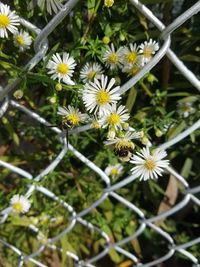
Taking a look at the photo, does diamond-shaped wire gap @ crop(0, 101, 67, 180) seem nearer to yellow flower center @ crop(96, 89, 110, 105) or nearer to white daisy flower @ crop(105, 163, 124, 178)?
white daisy flower @ crop(105, 163, 124, 178)

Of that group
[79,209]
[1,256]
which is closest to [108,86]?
[79,209]

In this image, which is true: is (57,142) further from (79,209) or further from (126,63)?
(126,63)

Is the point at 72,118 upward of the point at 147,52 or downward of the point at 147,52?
downward

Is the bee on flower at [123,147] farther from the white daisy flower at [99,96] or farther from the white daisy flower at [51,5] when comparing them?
the white daisy flower at [51,5]

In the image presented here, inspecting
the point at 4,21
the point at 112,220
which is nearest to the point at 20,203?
the point at 112,220

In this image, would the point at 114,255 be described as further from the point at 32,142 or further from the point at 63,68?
the point at 63,68

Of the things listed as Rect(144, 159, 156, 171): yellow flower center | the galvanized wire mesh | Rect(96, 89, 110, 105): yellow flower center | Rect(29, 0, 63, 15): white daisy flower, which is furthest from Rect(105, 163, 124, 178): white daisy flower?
Rect(29, 0, 63, 15): white daisy flower

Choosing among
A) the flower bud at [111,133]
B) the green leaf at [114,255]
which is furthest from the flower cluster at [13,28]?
the green leaf at [114,255]
